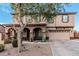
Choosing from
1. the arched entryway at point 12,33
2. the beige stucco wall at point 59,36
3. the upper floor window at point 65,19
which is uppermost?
the upper floor window at point 65,19

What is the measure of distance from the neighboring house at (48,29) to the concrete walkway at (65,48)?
1.05 ft

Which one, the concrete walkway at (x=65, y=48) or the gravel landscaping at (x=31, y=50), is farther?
the gravel landscaping at (x=31, y=50)

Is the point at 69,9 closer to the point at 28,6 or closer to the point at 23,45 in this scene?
the point at 28,6

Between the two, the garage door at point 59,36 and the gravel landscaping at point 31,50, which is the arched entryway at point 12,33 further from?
the garage door at point 59,36

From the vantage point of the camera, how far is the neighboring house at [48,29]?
822cm

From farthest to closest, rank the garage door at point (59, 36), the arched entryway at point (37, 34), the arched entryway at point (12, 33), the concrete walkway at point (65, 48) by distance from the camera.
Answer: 1. the arched entryway at point (37, 34)
2. the garage door at point (59, 36)
3. the arched entryway at point (12, 33)
4. the concrete walkway at point (65, 48)

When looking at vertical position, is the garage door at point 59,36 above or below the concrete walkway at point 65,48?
above

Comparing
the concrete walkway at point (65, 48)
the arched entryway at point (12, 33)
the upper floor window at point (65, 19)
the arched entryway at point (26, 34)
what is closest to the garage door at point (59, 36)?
the concrete walkway at point (65, 48)

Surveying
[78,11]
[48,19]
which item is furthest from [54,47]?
[78,11]

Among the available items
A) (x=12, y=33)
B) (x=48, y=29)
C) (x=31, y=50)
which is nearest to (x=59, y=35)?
(x=48, y=29)

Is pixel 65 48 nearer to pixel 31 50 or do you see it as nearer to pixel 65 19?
pixel 31 50

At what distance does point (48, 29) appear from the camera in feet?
32.6

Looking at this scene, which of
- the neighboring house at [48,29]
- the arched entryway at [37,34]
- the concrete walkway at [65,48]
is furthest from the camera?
the arched entryway at [37,34]

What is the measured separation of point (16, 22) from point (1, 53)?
1304 millimetres
